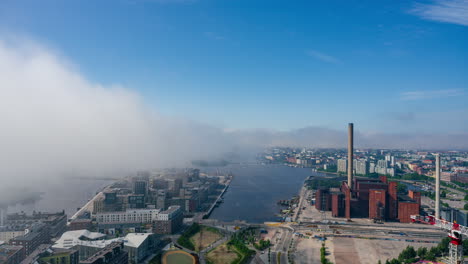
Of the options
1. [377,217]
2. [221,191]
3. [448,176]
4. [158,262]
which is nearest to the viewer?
[158,262]

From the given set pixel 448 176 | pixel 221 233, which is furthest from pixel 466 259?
pixel 448 176

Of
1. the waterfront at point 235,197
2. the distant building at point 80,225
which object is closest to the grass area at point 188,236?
the waterfront at point 235,197

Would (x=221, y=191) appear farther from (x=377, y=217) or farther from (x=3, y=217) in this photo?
(x=3, y=217)

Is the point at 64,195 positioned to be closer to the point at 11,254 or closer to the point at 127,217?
the point at 127,217

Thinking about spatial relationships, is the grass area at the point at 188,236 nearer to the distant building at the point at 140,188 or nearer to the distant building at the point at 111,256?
the distant building at the point at 111,256

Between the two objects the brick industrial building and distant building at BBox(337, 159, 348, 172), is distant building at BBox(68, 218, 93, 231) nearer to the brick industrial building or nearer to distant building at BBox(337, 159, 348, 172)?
the brick industrial building

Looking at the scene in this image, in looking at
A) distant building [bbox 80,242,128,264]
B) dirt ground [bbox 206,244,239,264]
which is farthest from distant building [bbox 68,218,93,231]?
dirt ground [bbox 206,244,239,264]

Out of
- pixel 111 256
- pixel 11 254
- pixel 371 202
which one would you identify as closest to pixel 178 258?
pixel 111 256
